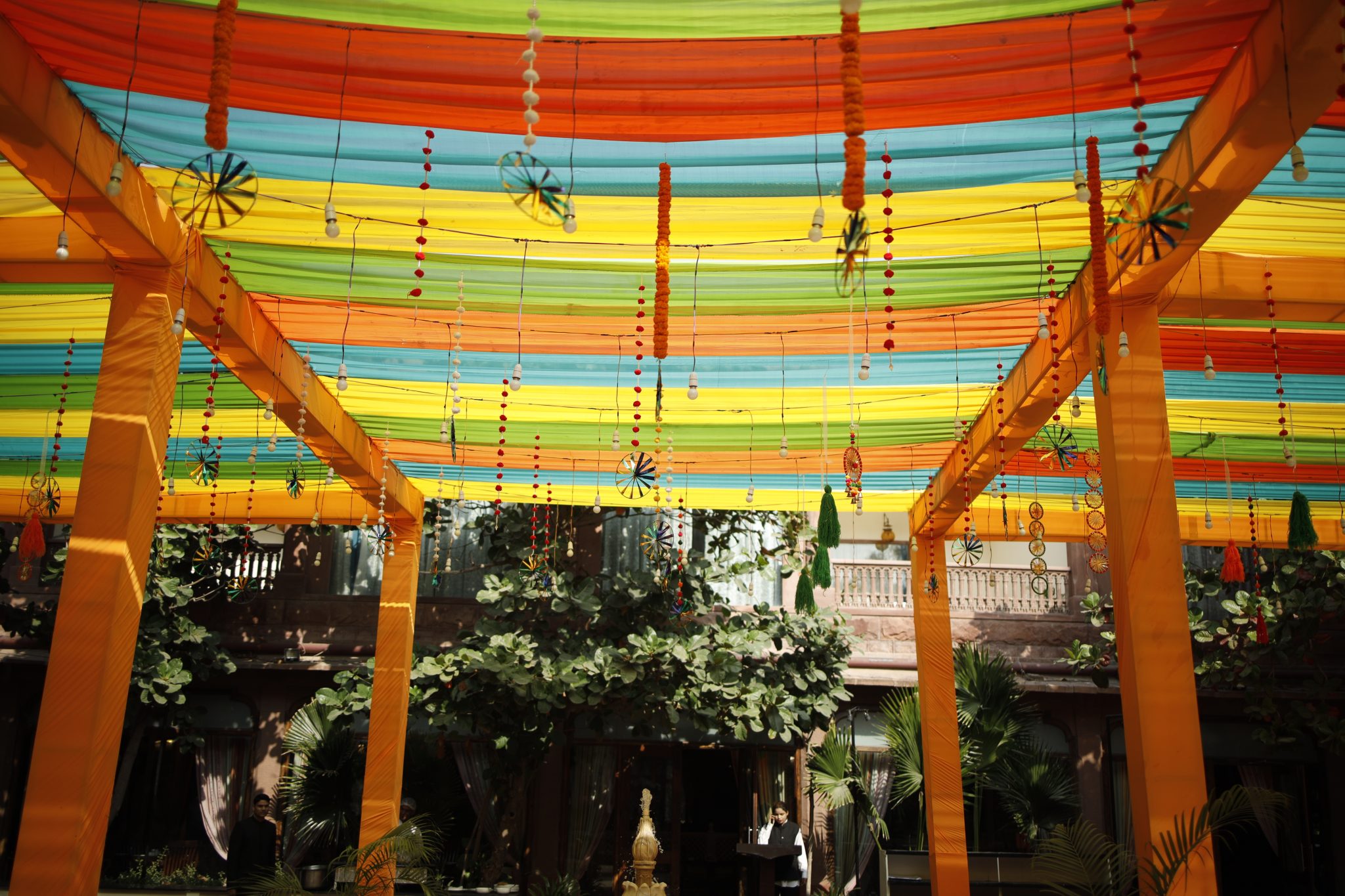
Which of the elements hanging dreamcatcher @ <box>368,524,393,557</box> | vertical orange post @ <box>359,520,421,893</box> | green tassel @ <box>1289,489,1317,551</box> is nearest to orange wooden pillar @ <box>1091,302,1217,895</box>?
green tassel @ <box>1289,489,1317,551</box>

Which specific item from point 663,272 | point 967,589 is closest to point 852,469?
point 663,272

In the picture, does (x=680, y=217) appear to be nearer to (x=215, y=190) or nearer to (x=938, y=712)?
(x=215, y=190)

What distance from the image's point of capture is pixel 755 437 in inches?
300

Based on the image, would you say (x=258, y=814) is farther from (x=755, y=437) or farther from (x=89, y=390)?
(x=755, y=437)

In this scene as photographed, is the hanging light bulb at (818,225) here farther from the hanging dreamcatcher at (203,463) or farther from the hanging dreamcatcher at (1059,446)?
the hanging dreamcatcher at (203,463)

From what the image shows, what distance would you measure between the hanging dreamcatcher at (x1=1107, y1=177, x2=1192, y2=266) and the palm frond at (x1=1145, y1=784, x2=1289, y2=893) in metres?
2.00

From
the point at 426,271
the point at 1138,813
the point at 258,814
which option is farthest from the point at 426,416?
the point at 1138,813

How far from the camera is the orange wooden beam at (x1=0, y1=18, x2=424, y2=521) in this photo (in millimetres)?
3670

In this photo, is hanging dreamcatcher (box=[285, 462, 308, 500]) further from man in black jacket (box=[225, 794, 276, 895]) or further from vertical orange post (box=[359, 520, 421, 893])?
man in black jacket (box=[225, 794, 276, 895])

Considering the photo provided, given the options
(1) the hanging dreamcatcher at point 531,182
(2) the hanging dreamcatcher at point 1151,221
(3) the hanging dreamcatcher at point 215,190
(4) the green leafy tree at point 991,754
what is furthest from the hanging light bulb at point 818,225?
(4) the green leafy tree at point 991,754

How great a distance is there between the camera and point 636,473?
291 inches

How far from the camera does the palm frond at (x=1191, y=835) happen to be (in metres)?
3.97

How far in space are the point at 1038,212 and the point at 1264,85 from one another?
141cm

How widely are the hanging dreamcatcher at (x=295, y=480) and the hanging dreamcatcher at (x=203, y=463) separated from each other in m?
0.49
